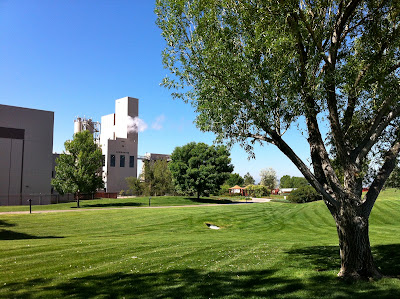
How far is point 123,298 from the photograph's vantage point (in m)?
6.03

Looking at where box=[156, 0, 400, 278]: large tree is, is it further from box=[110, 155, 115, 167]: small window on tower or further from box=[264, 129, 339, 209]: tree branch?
box=[110, 155, 115, 167]: small window on tower

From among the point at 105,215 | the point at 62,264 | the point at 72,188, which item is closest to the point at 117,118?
the point at 72,188

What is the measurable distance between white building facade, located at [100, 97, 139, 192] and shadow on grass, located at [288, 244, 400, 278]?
63.8 meters

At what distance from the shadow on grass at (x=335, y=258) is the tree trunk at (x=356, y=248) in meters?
0.90

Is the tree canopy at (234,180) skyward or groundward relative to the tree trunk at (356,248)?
skyward

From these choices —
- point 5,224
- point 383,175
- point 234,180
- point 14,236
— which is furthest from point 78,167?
point 234,180

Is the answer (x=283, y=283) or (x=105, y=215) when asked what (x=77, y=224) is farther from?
(x=283, y=283)

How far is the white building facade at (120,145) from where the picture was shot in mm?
70438

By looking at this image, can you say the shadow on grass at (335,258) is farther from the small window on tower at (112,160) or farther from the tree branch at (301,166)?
the small window on tower at (112,160)

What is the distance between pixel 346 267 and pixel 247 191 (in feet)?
256

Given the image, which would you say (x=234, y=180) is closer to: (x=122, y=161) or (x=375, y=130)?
(x=122, y=161)

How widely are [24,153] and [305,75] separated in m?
50.7

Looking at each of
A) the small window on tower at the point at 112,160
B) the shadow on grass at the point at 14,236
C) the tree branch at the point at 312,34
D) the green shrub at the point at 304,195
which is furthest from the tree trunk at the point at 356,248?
the small window on tower at the point at 112,160

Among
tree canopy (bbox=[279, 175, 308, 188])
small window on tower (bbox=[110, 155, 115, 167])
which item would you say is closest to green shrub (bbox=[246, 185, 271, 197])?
small window on tower (bbox=[110, 155, 115, 167])
